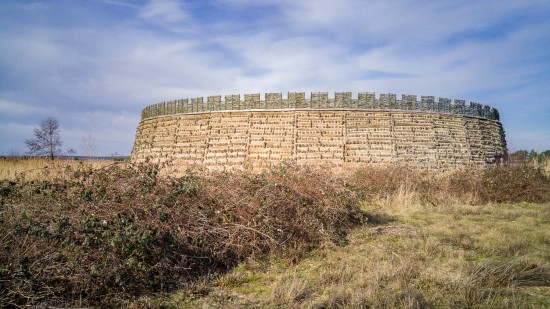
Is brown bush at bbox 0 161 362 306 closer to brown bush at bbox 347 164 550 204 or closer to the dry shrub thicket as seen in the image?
the dry shrub thicket

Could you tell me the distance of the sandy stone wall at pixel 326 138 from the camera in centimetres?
1975

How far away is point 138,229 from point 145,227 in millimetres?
109

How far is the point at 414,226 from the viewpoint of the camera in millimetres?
8172

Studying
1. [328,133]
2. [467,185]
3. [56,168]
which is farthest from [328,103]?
[56,168]

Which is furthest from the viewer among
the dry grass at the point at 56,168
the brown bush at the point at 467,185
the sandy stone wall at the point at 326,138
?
the sandy stone wall at the point at 326,138

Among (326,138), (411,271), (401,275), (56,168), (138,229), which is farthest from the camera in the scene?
(326,138)

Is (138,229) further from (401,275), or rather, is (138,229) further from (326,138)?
(326,138)

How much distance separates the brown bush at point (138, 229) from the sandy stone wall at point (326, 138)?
40.8 ft

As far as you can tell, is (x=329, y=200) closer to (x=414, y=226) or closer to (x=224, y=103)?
(x=414, y=226)

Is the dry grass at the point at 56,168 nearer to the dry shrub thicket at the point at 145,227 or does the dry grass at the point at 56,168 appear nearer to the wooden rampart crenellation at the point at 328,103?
the dry shrub thicket at the point at 145,227

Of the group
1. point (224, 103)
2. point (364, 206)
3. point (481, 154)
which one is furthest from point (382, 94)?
point (364, 206)

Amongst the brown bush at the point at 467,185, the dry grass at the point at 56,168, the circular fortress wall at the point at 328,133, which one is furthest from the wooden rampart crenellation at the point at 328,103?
the dry grass at the point at 56,168

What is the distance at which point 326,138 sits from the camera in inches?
787

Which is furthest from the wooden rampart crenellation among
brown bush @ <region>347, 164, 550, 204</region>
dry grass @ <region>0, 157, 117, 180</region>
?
dry grass @ <region>0, 157, 117, 180</region>
